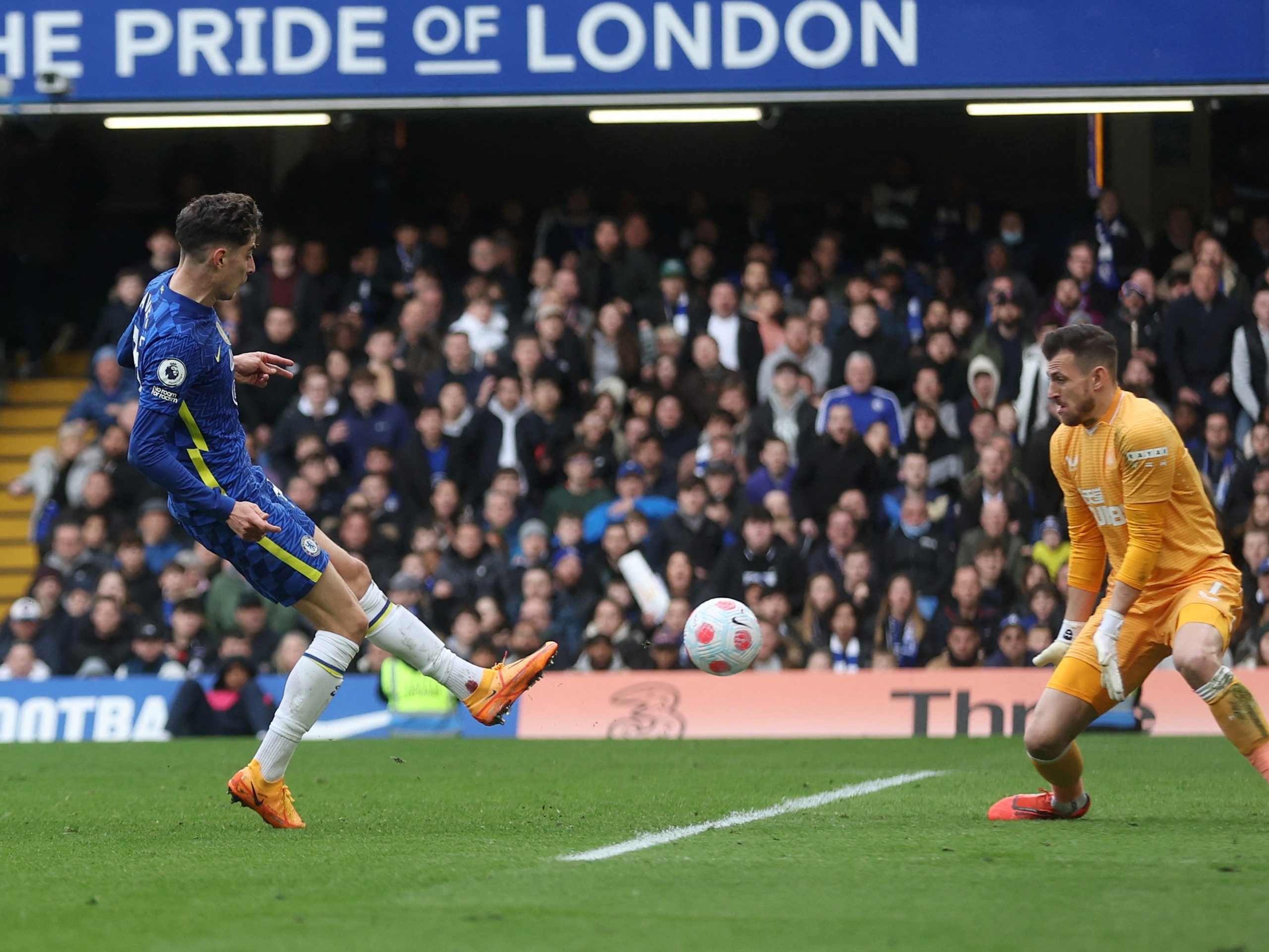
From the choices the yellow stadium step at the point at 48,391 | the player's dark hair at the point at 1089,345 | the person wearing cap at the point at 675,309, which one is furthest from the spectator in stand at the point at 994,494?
the yellow stadium step at the point at 48,391

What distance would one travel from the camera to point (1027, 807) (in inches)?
285

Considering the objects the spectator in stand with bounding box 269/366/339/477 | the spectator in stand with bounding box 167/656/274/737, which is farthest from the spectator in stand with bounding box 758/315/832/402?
the spectator in stand with bounding box 167/656/274/737

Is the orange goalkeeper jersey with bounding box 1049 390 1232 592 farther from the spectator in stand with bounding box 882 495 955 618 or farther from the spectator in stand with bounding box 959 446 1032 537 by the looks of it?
the spectator in stand with bounding box 959 446 1032 537

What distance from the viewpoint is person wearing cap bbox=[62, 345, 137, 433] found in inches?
640

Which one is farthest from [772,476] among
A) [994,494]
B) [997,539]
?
[997,539]

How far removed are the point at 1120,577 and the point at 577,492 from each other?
8490mm

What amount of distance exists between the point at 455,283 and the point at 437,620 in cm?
427

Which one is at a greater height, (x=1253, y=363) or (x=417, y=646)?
(x=1253, y=363)

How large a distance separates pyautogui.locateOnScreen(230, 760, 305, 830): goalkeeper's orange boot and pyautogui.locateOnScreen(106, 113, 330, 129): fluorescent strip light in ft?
31.4

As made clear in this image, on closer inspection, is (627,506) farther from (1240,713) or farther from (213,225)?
(1240,713)

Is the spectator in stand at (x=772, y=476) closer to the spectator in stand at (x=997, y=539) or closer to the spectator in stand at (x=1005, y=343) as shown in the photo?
the spectator in stand at (x=997, y=539)

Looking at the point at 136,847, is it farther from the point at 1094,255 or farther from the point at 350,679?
the point at 1094,255

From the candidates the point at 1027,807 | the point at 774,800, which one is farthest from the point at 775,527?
the point at 1027,807

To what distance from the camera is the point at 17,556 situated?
17.6 meters
